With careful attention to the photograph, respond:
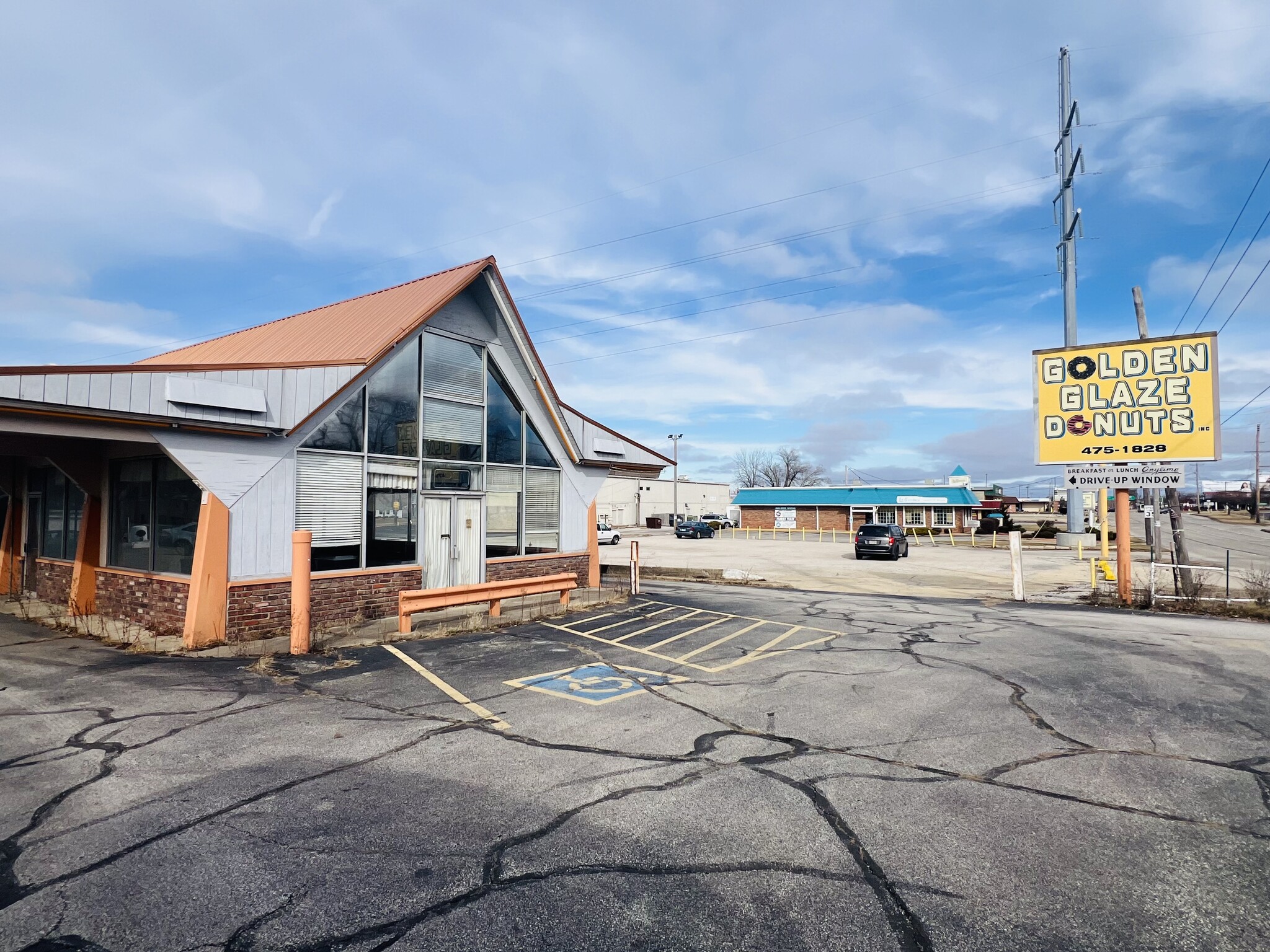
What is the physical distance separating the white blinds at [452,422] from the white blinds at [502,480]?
2.41 feet

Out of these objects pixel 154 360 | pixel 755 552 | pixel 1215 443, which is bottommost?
pixel 755 552

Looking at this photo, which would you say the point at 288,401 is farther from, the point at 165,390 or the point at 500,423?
the point at 500,423

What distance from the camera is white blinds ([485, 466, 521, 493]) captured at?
48.7 ft

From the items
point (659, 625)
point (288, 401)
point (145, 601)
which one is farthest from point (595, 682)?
point (145, 601)

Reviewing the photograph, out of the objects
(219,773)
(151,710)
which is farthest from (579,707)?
(151,710)

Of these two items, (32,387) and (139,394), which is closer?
(32,387)

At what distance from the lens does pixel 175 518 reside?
36.8 ft

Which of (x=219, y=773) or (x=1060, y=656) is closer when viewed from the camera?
(x=219, y=773)

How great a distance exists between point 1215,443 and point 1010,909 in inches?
629

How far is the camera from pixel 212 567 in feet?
33.4

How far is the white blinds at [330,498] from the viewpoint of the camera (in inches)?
449

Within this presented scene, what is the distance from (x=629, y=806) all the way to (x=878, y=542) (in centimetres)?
3151

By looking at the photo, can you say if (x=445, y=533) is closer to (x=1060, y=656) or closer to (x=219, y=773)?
(x=219, y=773)

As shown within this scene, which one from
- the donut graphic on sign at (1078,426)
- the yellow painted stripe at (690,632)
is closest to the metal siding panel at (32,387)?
the yellow painted stripe at (690,632)
